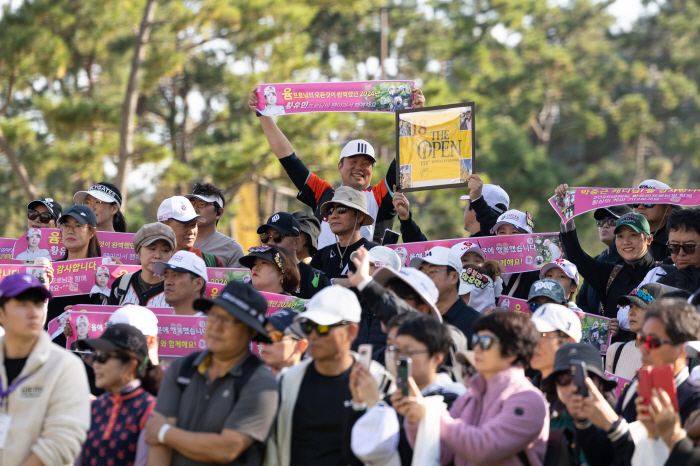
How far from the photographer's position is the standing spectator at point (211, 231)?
325 inches

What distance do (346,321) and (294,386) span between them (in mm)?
418

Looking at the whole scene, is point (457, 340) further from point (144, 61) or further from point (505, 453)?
point (144, 61)

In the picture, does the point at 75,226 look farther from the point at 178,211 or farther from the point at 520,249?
the point at 520,249

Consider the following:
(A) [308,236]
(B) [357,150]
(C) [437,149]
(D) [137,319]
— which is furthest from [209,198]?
(D) [137,319]

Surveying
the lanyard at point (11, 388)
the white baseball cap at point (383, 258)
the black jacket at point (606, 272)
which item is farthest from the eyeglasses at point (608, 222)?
the lanyard at point (11, 388)

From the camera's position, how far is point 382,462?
438cm

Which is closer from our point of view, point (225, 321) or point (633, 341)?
point (225, 321)

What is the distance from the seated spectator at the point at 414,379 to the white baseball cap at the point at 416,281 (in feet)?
2.07

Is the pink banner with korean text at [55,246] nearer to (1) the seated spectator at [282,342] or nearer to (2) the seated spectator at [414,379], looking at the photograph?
(1) the seated spectator at [282,342]

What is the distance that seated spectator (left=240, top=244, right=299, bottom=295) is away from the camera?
6.77 m

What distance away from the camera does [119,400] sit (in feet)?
16.1

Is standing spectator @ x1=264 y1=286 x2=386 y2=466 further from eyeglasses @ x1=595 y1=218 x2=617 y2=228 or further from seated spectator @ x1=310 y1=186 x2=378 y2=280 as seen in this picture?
eyeglasses @ x1=595 y1=218 x2=617 y2=228

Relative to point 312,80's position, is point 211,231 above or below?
below

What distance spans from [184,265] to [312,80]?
15.3 meters
